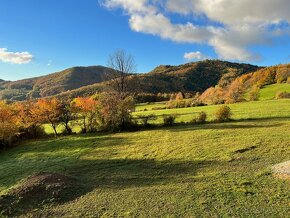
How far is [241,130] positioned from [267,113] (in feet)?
44.4

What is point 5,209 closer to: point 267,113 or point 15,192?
point 15,192

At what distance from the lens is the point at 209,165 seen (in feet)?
64.7

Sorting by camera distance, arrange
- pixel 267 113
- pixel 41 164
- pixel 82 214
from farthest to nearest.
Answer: pixel 267 113 → pixel 41 164 → pixel 82 214

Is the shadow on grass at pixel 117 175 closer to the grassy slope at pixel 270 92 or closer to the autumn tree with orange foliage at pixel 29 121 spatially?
the autumn tree with orange foliage at pixel 29 121

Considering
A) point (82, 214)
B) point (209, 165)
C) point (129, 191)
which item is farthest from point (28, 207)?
point (209, 165)

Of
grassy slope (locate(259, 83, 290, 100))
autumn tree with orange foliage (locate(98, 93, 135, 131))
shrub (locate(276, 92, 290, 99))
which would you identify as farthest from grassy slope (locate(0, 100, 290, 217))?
grassy slope (locate(259, 83, 290, 100))

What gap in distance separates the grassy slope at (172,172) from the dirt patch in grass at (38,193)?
909mm

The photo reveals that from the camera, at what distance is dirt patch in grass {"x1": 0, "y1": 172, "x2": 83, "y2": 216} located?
14725 millimetres

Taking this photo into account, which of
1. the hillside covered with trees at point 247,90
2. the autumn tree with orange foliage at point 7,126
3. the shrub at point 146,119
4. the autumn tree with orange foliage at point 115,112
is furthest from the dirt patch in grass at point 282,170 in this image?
the hillside covered with trees at point 247,90

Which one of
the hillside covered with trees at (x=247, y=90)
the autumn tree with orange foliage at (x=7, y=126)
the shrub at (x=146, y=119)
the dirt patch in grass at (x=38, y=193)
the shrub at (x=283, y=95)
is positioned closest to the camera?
the dirt patch in grass at (x=38, y=193)

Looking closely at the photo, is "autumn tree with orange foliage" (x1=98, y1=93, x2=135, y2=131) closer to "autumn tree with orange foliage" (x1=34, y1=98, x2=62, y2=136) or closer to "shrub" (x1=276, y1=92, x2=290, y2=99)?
"autumn tree with orange foliage" (x1=34, y1=98, x2=62, y2=136)

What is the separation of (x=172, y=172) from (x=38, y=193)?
26.4ft

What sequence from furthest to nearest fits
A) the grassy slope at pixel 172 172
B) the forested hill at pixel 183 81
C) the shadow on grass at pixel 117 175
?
the forested hill at pixel 183 81 < the shadow on grass at pixel 117 175 < the grassy slope at pixel 172 172

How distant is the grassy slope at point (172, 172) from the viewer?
13.2m
